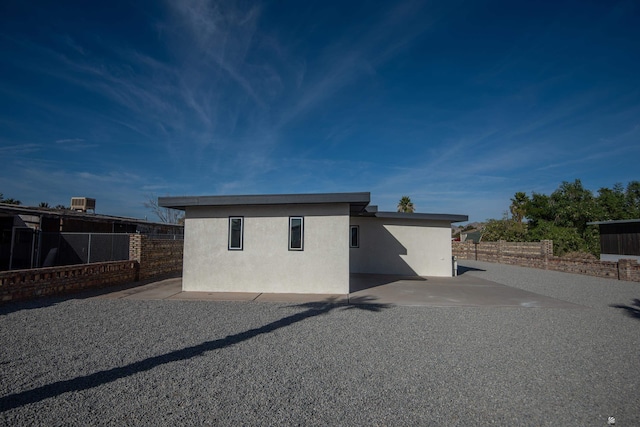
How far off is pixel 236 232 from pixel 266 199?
1.36m

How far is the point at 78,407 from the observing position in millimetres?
2965

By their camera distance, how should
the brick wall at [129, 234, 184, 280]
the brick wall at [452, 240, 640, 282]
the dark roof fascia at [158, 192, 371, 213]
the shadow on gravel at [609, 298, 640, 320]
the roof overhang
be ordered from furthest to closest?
the roof overhang < the brick wall at [452, 240, 640, 282] < the brick wall at [129, 234, 184, 280] < the dark roof fascia at [158, 192, 371, 213] < the shadow on gravel at [609, 298, 640, 320]

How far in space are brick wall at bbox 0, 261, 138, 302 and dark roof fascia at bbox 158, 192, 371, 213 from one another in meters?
2.63

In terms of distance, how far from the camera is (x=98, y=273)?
9352 mm

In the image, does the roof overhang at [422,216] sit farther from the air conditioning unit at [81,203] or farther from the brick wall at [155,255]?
the air conditioning unit at [81,203]

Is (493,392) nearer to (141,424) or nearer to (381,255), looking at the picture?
(141,424)

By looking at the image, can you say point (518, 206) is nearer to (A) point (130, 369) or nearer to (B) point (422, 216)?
(B) point (422, 216)

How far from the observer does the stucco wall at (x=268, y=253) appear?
902 centimetres

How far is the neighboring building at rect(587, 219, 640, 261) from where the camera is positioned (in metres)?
15.2

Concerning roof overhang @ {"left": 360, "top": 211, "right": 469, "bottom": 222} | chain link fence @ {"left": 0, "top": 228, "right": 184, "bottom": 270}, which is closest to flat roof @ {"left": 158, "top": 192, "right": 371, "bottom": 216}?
chain link fence @ {"left": 0, "top": 228, "right": 184, "bottom": 270}

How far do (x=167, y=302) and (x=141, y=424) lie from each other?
17.8 feet

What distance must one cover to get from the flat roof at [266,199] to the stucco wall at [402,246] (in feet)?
16.6

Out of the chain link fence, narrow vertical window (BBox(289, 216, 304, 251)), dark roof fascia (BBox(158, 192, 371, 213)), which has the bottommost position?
the chain link fence

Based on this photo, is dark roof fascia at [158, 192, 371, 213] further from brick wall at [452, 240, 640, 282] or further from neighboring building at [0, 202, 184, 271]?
brick wall at [452, 240, 640, 282]
